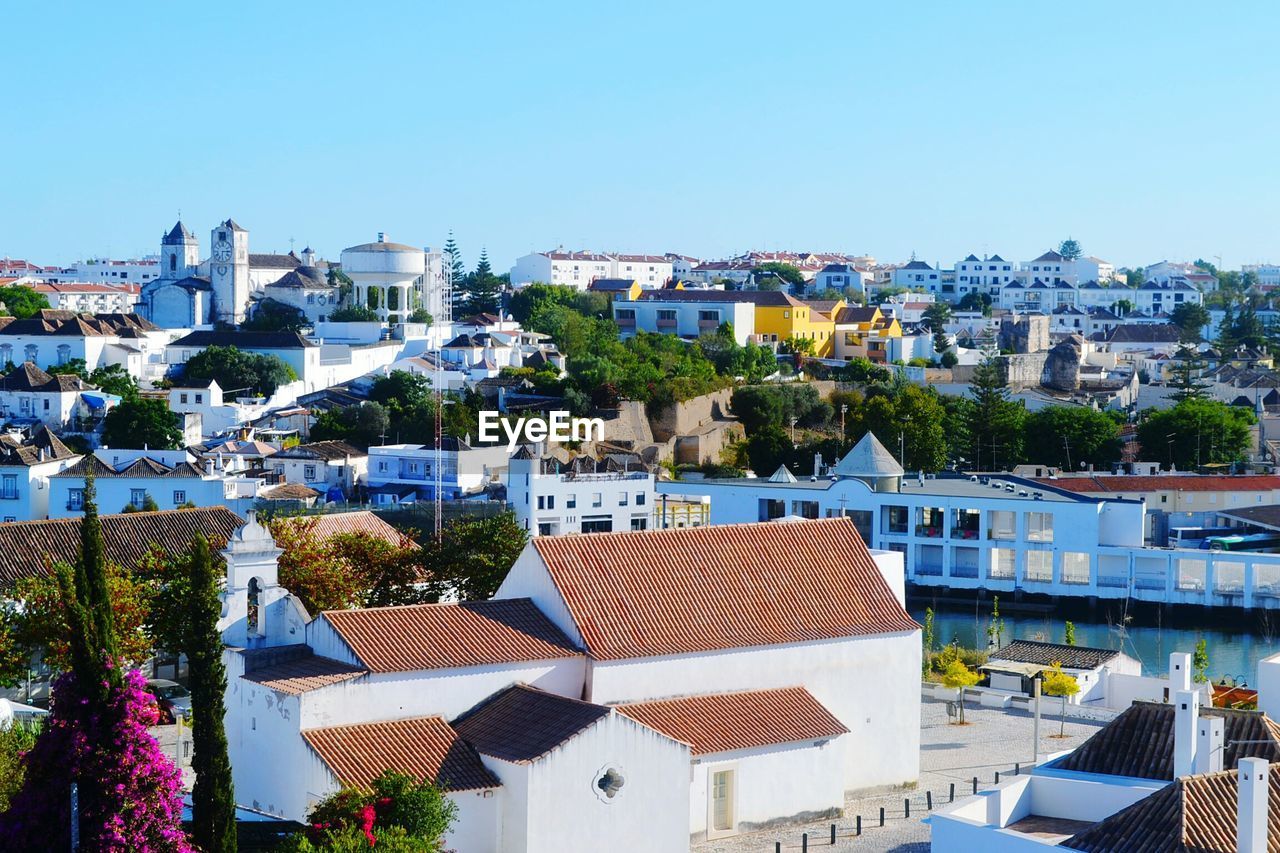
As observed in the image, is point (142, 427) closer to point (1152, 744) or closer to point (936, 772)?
point (936, 772)

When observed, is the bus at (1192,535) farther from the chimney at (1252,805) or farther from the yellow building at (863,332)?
the chimney at (1252,805)

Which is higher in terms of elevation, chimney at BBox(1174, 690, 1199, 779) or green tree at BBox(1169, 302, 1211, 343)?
green tree at BBox(1169, 302, 1211, 343)

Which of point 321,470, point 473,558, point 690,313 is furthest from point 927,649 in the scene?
point 690,313

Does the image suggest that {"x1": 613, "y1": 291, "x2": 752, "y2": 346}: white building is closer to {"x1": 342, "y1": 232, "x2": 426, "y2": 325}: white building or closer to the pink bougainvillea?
{"x1": 342, "y1": 232, "x2": 426, "y2": 325}: white building

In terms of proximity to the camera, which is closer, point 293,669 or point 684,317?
point 293,669

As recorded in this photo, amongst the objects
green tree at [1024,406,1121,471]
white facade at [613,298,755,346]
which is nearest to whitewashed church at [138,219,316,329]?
white facade at [613,298,755,346]

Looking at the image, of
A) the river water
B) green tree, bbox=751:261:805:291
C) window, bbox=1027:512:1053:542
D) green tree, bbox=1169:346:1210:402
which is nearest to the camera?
the river water

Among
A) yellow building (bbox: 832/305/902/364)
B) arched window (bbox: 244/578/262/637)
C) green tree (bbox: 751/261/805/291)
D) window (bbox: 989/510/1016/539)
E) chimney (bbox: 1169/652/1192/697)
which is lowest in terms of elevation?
window (bbox: 989/510/1016/539)

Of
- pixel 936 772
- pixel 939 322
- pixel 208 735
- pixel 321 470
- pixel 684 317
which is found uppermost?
pixel 939 322
